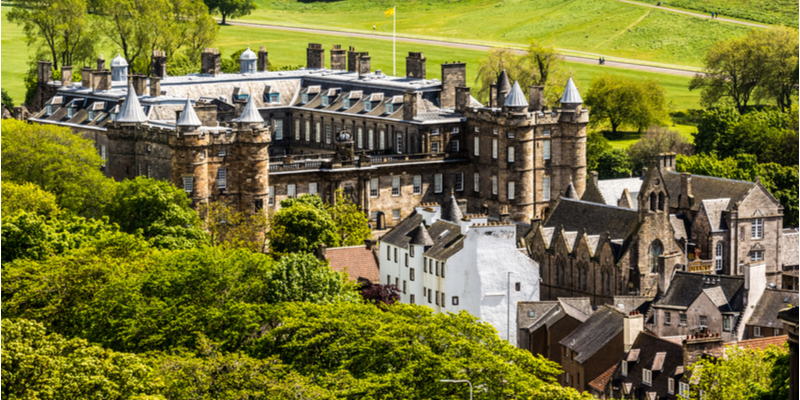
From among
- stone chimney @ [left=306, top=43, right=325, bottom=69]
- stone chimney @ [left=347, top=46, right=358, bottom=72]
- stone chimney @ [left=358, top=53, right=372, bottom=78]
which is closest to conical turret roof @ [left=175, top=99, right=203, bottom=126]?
stone chimney @ [left=358, top=53, right=372, bottom=78]

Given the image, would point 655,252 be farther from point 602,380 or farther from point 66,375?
point 66,375

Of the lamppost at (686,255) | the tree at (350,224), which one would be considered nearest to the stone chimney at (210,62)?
the tree at (350,224)

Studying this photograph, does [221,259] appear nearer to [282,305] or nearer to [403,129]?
[282,305]

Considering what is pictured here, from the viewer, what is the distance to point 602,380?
111m

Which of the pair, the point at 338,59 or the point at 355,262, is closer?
the point at 355,262

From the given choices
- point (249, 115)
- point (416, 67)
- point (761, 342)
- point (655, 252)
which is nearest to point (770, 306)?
point (761, 342)

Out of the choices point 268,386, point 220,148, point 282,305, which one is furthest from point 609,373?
point 220,148

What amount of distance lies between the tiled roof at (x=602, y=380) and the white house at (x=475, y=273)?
1061 centimetres

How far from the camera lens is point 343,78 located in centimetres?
17888

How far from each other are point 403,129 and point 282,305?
2509 inches

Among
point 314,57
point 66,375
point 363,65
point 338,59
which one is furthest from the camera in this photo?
point 314,57

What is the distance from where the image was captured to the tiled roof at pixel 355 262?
436ft

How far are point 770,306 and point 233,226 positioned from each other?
48021 mm

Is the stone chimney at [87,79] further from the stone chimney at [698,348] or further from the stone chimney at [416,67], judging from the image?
the stone chimney at [698,348]
